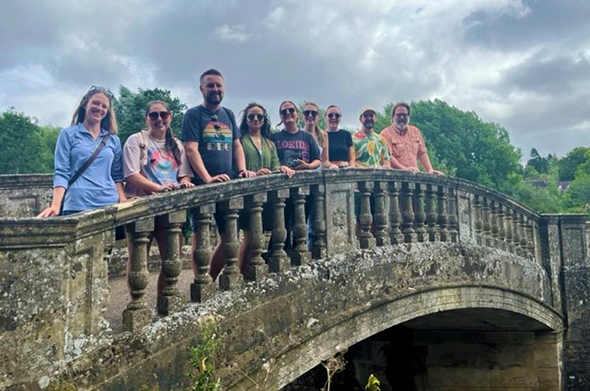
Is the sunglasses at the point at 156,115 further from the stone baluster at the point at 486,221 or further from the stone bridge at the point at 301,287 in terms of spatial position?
the stone baluster at the point at 486,221

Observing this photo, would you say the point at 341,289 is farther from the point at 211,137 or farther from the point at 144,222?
the point at 144,222

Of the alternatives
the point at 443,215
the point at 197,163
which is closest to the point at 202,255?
the point at 197,163

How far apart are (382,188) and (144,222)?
9.30 ft

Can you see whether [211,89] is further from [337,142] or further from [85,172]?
[337,142]

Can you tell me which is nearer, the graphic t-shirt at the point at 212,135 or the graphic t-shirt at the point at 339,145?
the graphic t-shirt at the point at 212,135

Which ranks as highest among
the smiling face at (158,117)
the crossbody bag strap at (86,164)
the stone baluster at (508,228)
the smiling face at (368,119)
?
the smiling face at (368,119)

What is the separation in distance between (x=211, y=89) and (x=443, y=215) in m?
3.60

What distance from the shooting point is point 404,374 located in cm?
943

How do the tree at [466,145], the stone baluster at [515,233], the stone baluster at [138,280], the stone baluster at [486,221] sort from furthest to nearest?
the tree at [466,145]
the stone baluster at [515,233]
the stone baluster at [486,221]
the stone baluster at [138,280]

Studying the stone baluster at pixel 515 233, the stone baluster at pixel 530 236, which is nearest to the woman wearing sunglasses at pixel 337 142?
the stone baluster at pixel 515 233

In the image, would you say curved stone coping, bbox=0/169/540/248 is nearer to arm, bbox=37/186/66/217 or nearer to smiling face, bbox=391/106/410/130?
arm, bbox=37/186/66/217

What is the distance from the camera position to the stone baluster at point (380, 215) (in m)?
5.16

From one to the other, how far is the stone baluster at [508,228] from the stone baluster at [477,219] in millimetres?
982

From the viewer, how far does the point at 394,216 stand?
5.40 m
